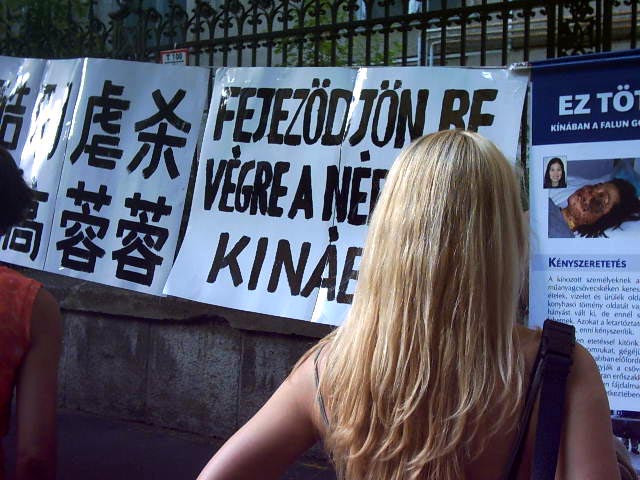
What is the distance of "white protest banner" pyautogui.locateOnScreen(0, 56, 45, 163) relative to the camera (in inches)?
222

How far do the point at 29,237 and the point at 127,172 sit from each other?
2.71 ft

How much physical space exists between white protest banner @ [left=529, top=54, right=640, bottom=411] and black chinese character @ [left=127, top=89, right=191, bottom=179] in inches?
90.1

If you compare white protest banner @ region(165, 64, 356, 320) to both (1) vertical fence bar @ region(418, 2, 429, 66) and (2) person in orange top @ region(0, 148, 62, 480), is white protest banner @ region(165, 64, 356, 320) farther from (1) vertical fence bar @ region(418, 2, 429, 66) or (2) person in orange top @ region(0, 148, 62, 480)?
(2) person in orange top @ region(0, 148, 62, 480)

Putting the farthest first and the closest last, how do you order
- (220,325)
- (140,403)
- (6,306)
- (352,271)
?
(140,403)
(220,325)
(352,271)
(6,306)

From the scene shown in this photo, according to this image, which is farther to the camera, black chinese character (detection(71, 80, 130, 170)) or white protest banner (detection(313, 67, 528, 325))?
black chinese character (detection(71, 80, 130, 170))

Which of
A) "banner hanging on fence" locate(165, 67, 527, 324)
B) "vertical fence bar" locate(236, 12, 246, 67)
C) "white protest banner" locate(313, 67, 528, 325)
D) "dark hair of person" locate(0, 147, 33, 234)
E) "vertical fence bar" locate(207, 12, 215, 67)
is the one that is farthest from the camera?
"vertical fence bar" locate(207, 12, 215, 67)

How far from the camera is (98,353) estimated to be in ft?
20.6

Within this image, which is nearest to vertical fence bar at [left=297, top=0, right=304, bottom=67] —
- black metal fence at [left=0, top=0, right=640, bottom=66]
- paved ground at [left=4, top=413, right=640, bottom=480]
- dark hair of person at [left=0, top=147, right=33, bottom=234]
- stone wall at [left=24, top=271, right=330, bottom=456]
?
black metal fence at [left=0, top=0, right=640, bottom=66]

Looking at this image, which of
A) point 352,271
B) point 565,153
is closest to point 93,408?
point 352,271

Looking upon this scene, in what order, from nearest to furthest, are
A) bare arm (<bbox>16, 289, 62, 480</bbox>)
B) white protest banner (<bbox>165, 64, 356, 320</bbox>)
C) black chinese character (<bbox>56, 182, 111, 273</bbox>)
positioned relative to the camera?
1. bare arm (<bbox>16, 289, 62, 480</bbox>)
2. white protest banner (<bbox>165, 64, 356, 320</bbox>)
3. black chinese character (<bbox>56, 182, 111, 273</bbox>)

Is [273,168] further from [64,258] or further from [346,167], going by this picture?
[64,258]

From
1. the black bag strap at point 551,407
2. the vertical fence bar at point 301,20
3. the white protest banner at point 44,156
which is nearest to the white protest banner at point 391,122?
the vertical fence bar at point 301,20

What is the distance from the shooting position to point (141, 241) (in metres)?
4.91

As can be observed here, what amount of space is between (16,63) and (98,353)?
7.43 ft
